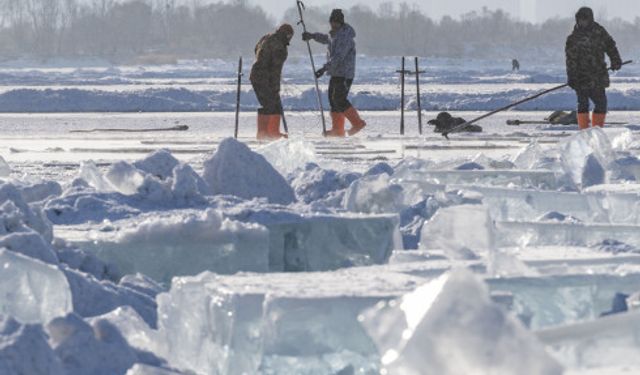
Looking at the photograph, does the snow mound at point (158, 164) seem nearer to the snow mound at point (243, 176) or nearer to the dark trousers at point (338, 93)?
the snow mound at point (243, 176)

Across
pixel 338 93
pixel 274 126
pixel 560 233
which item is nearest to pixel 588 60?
pixel 338 93

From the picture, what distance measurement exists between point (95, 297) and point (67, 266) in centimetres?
36

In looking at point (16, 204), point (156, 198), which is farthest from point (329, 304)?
point (156, 198)

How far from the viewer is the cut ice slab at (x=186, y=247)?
5.46 m

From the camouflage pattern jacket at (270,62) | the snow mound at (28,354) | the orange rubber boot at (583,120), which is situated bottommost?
the orange rubber boot at (583,120)

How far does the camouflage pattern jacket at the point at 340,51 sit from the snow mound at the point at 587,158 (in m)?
8.49

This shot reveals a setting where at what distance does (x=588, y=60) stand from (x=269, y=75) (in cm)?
356

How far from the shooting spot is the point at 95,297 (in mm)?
4770

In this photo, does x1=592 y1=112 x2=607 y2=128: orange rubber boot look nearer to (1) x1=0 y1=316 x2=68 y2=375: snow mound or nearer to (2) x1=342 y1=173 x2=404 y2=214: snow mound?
(2) x1=342 y1=173 x2=404 y2=214: snow mound

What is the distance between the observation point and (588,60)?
16.6 meters

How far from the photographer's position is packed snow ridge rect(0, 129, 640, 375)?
3021 mm

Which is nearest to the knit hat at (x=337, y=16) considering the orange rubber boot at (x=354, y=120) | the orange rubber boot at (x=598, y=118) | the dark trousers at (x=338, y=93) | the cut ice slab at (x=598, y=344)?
the dark trousers at (x=338, y=93)

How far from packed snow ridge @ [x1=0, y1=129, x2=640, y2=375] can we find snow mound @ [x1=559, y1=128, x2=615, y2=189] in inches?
39.8

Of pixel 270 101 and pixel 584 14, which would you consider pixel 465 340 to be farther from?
pixel 270 101
